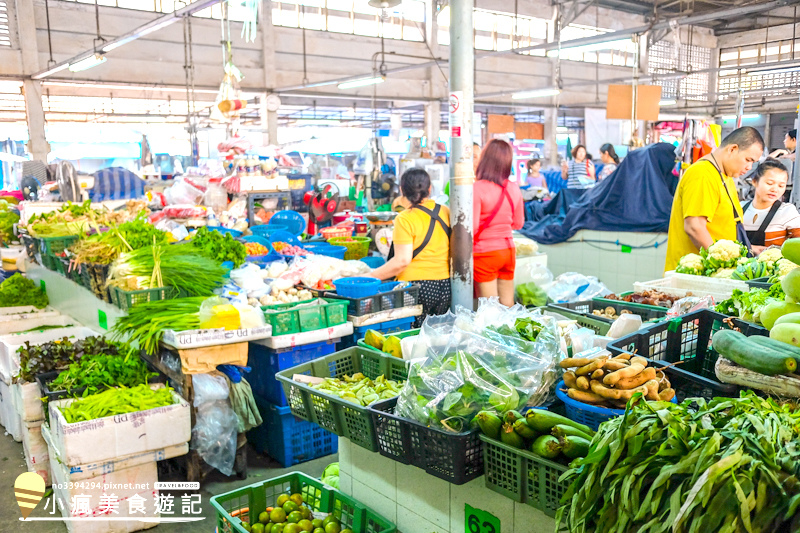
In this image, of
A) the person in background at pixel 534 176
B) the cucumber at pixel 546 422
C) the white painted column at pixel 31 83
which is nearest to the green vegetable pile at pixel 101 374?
the cucumber at pixel 546 422

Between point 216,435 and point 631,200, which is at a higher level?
point 631,200

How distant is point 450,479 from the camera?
200 centimetres

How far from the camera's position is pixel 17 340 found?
5246 mm

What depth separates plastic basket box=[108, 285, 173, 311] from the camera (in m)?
4.29

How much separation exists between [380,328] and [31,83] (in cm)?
1117

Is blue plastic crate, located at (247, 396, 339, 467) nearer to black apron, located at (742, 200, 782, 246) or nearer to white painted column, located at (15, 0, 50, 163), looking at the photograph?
black apron, located at (742, 200, 782, 246)

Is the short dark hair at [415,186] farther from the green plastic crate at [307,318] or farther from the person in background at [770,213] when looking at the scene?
the person in background at [770,213]

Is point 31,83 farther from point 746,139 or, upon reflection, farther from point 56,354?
point 746,139

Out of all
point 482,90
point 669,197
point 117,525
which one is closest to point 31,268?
point 117,525

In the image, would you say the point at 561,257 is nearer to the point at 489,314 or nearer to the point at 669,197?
the point at 669,197

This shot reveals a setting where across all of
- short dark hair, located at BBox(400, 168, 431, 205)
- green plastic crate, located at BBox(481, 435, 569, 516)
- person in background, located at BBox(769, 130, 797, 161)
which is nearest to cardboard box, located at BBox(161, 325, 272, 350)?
short dark hair, located at BBox(400, 168, 431, 205)

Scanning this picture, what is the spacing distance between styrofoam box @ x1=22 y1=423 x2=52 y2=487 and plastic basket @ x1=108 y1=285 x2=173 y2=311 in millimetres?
960

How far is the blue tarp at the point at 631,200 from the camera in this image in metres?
7.84

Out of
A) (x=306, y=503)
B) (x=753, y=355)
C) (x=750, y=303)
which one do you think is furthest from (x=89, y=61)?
(x=753, y=355)
